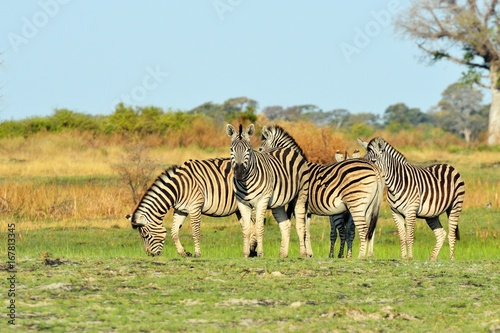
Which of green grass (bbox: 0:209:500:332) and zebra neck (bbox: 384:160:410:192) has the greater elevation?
→ zebra neck (bbox: 384:160:410:192)

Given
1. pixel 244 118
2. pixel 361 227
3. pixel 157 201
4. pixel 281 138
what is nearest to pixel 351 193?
pixel 361 227

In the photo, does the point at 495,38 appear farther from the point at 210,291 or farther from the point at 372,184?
the point at 210,291

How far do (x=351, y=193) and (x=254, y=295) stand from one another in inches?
155

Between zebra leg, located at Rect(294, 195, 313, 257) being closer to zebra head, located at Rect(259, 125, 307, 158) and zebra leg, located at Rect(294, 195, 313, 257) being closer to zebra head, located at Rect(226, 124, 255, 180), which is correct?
zebra head, located at Rect(226, 124, 255, 180)

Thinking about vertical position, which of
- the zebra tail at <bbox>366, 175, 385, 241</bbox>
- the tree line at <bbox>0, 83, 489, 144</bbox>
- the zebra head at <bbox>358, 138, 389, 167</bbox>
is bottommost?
the zebra tail at <bbox>366, 175, 385, 241</bbox>

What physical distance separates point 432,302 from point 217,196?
16.3ft

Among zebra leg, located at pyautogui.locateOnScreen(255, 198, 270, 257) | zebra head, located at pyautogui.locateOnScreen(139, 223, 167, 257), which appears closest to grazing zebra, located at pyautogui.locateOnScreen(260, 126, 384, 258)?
zebra leg, located at pyautogui.locateOnScreen(255, 198, 270, 257)

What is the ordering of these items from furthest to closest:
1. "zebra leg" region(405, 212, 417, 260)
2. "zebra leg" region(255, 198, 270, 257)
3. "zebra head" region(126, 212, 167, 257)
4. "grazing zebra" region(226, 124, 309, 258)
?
"zebra head" region(126, 212, 167, 257) < "zebra leg" region(405, 212, 417, 260) < "zebra leg" region(255, 198, 270, 257) < "grazing zebra" region(226, 124, 309, 258)

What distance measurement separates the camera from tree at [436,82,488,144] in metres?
83.7

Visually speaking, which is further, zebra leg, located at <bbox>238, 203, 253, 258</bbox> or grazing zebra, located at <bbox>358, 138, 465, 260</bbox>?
grazing zebra, located at <bbox>358, 138, 465, 260</bbox>

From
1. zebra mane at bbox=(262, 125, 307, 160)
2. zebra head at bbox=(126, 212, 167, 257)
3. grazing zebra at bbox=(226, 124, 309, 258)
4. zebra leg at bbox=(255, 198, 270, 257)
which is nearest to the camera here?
grazing zebra at bbox=(226, 124, 309, 258)

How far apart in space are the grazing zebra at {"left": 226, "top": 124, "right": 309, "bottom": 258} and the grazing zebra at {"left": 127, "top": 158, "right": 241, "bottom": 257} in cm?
78

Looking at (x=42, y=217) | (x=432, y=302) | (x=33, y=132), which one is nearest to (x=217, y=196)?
(x=432, y=302)

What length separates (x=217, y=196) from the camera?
12.2m
